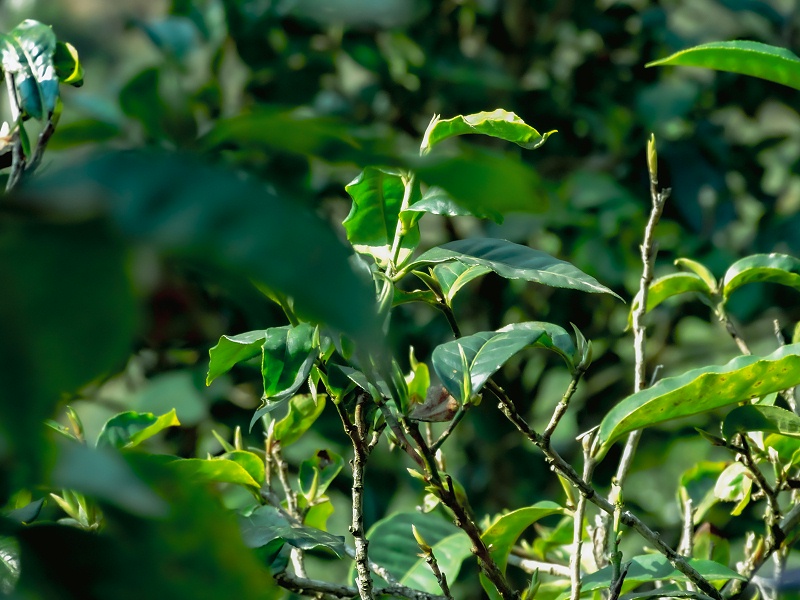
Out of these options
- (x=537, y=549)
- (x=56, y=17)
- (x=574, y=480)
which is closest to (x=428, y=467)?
(x=574, y=480)

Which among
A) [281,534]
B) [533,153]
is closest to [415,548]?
[281,534]

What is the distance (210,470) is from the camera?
1.70 feet

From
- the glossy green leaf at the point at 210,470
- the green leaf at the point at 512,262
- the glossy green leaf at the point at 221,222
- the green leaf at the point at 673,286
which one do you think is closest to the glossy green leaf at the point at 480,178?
the glossy green leaf at the point at 221,222

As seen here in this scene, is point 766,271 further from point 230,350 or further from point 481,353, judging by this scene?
point 230,350

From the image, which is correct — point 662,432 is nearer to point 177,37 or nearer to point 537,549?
point 537,549

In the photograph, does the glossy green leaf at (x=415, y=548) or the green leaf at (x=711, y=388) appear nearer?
the green leaf at (x=711, y=388)

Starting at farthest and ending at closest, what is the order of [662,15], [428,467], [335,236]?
[662,15], [428,467], [335,236]

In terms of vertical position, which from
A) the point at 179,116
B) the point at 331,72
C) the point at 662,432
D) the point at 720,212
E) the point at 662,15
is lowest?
the point at 662,432

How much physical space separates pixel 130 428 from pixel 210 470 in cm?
10

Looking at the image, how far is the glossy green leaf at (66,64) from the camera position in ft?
1.98

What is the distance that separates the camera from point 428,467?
433 mm

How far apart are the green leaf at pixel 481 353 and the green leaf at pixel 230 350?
0.10 metres

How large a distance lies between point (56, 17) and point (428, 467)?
109 centimetres

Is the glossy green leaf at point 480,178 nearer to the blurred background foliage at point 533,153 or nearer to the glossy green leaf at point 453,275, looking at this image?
the glossy green leaf at point 453,275
